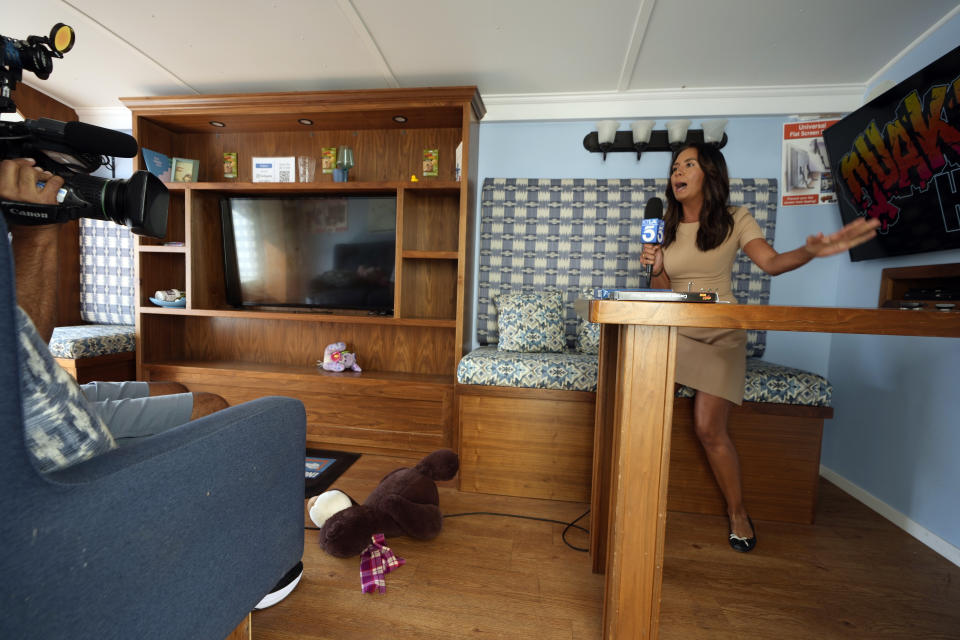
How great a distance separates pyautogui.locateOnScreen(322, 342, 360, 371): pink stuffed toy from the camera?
2438mm

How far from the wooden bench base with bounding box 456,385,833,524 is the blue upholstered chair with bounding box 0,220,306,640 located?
1063 mm

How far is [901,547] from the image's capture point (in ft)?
5.03

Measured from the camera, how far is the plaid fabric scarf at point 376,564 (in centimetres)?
121

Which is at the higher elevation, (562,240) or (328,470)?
(562,240)

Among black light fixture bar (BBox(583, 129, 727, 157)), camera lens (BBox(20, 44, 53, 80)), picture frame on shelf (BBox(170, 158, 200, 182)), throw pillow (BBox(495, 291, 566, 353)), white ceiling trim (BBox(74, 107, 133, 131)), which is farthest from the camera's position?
white ceiling trim (BBox(74, 107, 133, 131))

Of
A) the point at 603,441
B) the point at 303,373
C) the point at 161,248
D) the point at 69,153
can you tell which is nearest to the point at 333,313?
the point at 303,373

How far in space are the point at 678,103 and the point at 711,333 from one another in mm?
1440

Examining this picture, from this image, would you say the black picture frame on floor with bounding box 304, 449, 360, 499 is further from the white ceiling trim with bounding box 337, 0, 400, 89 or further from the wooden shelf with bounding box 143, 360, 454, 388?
the white ceiling trim with bounding box 337, 0, 400, 89

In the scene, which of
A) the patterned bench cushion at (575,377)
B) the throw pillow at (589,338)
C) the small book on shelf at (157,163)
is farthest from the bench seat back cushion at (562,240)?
the small book on shelf at (157,163)

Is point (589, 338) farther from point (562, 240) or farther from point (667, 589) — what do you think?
point (667, 589)

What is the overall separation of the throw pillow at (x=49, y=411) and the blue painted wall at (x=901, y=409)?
2474 mm

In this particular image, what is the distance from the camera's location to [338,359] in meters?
2.44

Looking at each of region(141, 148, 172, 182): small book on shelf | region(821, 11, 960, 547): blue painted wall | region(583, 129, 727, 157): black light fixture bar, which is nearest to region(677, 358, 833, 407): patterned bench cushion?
region(821, 11, 960, 547): blue painted wall

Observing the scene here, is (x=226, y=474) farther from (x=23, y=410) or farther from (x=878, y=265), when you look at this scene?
(x=878, y=265)
